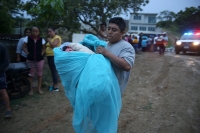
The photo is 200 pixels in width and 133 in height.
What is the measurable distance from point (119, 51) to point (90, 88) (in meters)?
0.57

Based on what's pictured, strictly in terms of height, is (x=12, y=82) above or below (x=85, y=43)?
below

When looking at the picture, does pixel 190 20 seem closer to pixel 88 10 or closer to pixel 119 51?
pixel 88 10

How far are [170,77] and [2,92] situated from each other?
18.3ft

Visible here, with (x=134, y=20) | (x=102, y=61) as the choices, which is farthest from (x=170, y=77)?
(x=134, y=20)

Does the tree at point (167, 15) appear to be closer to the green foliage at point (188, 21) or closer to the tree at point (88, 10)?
the green foliage at point (188, 21)

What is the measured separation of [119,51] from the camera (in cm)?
186

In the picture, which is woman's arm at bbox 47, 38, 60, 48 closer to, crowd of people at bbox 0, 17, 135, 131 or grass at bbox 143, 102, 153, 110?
crowd of people at bbox 0, 17, 135, 131

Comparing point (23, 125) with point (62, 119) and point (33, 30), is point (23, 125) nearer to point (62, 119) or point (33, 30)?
point (62, 119)

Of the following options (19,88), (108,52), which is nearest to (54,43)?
(19,88)

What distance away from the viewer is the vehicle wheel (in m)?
4.36

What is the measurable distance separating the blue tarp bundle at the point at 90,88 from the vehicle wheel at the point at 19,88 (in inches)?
124

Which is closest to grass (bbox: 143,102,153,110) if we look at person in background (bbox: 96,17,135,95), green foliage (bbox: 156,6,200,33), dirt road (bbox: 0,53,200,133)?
dirt road (bbox: 0,53,200,133)

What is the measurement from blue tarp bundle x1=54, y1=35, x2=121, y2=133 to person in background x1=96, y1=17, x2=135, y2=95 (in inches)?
3.4

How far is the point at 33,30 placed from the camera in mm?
4512
